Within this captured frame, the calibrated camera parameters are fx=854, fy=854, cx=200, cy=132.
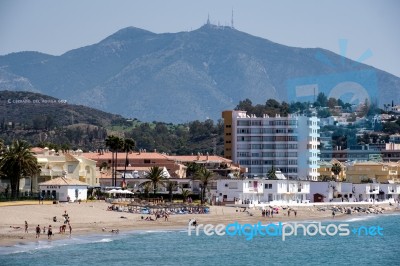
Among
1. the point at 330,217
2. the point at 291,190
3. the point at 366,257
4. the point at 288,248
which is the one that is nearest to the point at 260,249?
the point at 288,248

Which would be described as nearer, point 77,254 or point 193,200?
point 77,254

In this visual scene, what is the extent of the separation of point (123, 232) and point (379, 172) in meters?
92.7

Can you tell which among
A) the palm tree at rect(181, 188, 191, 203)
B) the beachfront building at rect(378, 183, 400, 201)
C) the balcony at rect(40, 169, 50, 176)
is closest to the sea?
the palm tree at rect(181, 188, 191, 203)

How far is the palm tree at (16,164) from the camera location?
77688mm

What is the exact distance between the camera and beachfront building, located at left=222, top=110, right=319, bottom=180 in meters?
146

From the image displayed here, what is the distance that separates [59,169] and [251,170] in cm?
5998

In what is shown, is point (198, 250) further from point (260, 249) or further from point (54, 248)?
point (54, 248)

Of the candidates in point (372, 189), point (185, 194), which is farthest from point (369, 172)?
point (185, 194)

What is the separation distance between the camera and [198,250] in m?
58.2

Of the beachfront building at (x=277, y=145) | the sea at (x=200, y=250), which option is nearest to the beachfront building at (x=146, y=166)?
the beachfront building at (x=277, y=145)

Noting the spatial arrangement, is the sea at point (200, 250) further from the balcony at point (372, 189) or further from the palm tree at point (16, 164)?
the balcony at point (372, 189)

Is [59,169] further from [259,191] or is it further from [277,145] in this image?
[277,145]

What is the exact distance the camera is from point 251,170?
148 m

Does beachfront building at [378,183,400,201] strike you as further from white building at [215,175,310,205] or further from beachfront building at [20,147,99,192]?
beachfront building at [20,147,99,192]
